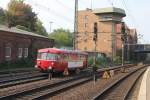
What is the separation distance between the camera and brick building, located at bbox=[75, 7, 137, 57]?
117 metres

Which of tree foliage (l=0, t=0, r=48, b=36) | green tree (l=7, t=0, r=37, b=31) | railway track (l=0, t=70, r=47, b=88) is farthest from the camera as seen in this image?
green tree (l=7, t=0, r=37, b=31)

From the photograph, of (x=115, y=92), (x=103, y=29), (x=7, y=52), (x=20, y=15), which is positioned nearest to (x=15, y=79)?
(x=115, y=92)

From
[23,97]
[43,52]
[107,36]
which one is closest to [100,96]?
[23,97]

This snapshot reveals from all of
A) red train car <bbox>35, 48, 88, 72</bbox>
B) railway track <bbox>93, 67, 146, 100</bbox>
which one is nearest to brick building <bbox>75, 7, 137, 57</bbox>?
red train car <bbox>35, 48, 88, 72</bbox>

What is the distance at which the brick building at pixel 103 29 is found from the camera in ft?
382

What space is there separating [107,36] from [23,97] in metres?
99.9

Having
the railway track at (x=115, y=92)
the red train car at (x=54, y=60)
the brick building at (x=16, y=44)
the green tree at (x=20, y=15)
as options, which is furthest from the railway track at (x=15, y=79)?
the green tree at (x=20, y=15)

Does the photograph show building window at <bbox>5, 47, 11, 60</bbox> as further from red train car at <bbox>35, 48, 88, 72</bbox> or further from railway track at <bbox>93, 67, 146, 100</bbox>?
railway track at <bbox>93, 67, 146, 100</bbox>

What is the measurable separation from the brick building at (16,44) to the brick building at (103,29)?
56121mm

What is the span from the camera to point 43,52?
3591 centimetres

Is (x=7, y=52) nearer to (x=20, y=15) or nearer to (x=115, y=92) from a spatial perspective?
(x=115, y=92)

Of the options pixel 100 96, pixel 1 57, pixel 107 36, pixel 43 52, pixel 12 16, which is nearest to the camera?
pixel 100 96

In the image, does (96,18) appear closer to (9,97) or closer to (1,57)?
(1,57)

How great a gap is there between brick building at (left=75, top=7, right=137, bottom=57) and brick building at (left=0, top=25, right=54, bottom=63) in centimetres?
5612
